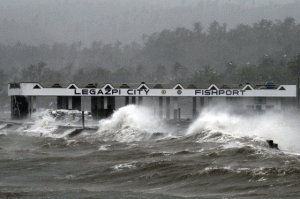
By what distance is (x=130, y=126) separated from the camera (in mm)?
46125

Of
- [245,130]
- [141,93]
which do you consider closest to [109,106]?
[141,93]

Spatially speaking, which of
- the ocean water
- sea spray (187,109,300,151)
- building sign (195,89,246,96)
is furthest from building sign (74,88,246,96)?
sea spray (187,109,300,151)

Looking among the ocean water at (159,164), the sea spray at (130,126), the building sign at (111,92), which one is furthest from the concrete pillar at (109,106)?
the ocean water at (159,164)

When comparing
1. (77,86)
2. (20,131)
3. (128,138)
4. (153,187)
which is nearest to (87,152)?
(128,138)

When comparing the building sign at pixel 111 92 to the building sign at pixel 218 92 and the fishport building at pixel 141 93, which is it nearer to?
the fishport building at pixel 141 93

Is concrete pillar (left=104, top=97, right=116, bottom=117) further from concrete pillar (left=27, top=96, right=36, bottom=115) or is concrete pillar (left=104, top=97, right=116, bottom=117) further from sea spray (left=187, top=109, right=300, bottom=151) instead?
sea spray (left=187, top=109, right=300, bottom=151)

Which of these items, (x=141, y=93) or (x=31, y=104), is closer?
(x=141, y=93)

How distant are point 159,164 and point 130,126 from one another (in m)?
20.3

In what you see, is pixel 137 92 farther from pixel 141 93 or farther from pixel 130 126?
pixel 130 126

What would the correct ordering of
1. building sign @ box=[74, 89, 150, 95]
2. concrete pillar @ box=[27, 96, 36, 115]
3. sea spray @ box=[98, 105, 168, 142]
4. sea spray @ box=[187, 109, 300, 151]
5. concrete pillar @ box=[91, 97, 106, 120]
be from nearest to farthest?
sea spray @ box=[187, 109, 300, 151] → sea spray @ box=[98, 105, 168, 142] → building sign @ box=[74, 89, 150, 95] → concrete pillar @ box=[91, 97, 106, 120] → concrete pillar @ box=[27, 96, 36, 115]

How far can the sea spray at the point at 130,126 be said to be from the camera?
136 ft

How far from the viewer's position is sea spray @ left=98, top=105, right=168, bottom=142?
136 feet

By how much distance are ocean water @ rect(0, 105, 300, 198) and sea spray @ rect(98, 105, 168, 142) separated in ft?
0.64

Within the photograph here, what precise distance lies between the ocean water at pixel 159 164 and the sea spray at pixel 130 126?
0.20 metres
